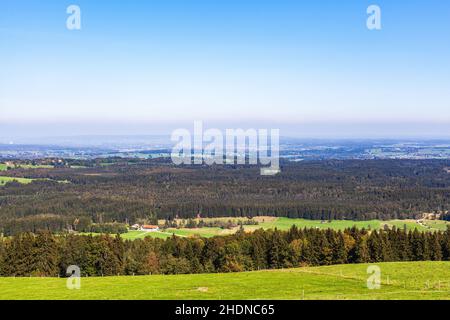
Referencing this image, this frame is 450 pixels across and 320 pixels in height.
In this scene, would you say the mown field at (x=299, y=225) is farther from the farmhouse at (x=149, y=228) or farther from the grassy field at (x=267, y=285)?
the grassy field at (x=267, y=285)

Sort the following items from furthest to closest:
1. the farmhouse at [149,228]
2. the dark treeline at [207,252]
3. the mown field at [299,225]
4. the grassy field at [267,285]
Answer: the farmhouse at [149,228], the mown field at [299,225], the dark treeline at [207,252], the grassy field at [267,285]

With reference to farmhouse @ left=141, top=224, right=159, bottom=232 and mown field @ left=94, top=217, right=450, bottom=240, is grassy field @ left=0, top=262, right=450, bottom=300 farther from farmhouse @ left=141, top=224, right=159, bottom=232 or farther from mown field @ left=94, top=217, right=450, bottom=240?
farmhouse @ left=141, top=224, right=159, bottom=232

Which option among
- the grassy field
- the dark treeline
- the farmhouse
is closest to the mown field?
the farmhouse

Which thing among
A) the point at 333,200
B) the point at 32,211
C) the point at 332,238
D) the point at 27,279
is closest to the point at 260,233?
the point at 332,238

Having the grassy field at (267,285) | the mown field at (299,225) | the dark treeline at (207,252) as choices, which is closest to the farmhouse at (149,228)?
the mown field at (299,225)

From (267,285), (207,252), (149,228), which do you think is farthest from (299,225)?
(267,285)
